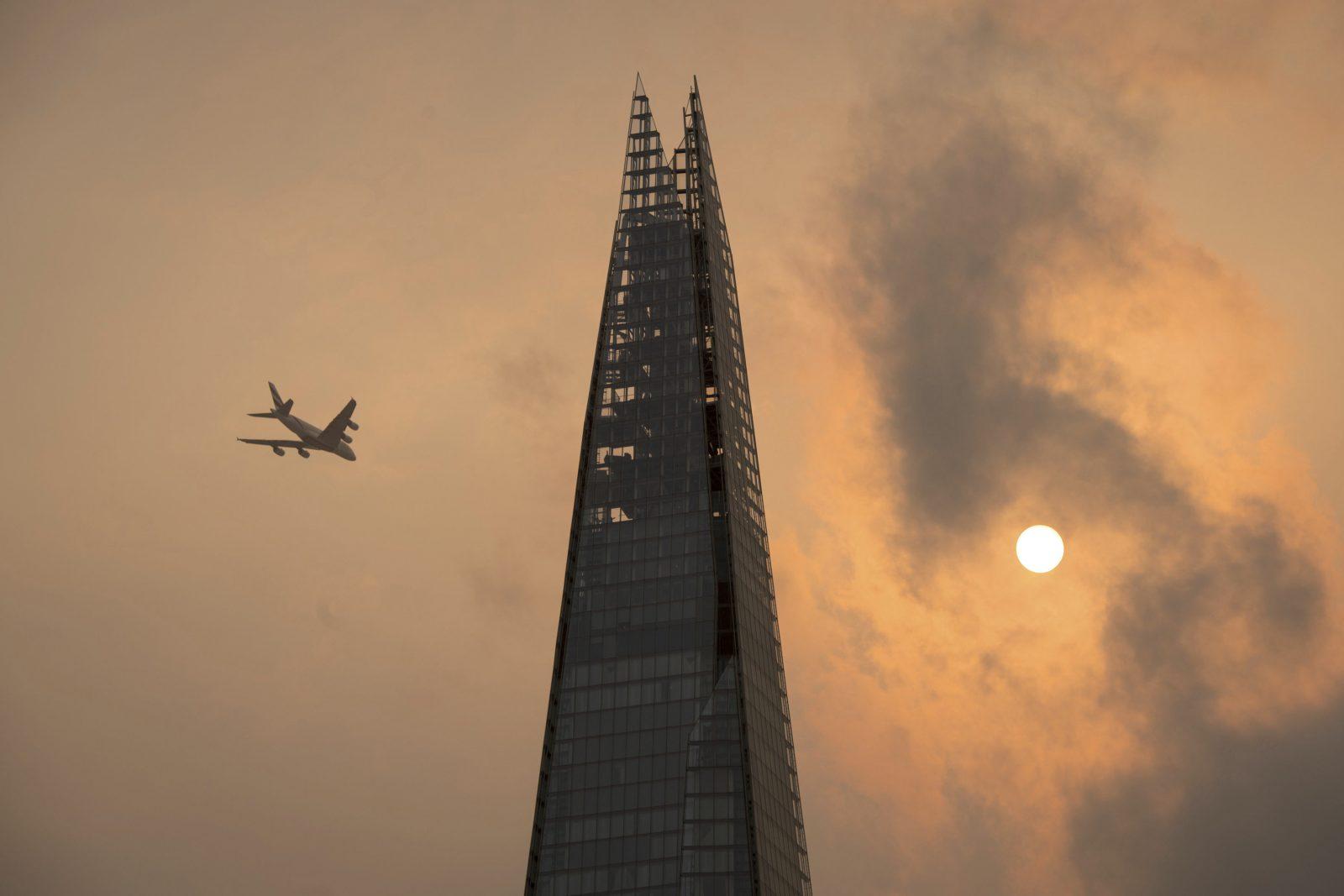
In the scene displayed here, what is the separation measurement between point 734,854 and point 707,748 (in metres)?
12.1

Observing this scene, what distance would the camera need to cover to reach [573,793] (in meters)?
200

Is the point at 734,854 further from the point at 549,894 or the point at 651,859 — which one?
the point at 549,894

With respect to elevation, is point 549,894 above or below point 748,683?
below

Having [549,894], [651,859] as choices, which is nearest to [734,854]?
[651,859]

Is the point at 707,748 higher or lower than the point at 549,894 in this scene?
higher

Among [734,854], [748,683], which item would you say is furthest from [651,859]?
[748,683]

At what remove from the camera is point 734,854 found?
19100 cm

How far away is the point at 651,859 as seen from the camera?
636 ft

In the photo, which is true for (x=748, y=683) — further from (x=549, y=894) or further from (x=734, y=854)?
(x=549, y=894)

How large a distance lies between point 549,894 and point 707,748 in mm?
23573

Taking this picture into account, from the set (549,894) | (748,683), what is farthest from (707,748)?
(549,894)

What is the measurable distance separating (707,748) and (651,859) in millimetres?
13391

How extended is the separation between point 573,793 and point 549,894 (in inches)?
446

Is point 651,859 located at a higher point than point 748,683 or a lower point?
lower
